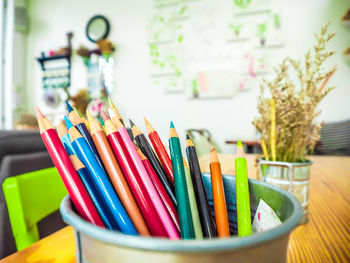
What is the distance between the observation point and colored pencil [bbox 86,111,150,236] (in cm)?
18

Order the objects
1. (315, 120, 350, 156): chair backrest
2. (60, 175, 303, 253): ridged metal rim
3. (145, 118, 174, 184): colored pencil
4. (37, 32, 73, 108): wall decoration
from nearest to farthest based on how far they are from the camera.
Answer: (60, 175, 303, 253): ridged metal rim
(145, 118, 174, 184): colored pencil
(315, 120, 350, 156): chair backrest
(37, 32, 73, 108): wall decoration

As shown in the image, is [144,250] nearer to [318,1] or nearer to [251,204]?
[251,204]

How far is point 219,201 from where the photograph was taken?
0.20m

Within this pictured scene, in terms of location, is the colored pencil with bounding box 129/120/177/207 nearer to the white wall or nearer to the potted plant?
the potted plant

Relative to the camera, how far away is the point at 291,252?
319mm

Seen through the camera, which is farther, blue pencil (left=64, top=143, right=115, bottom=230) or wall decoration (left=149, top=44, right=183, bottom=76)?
wall decoration (left=149, top=44, right=183, bottom=76)

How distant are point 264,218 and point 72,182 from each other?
0.15 metres

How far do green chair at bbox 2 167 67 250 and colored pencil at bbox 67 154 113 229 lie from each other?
268mm

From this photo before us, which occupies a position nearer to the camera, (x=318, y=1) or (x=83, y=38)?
(x=318, y=1)

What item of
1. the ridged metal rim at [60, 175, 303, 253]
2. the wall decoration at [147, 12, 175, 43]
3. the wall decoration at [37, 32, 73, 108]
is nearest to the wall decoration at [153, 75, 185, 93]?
the wall decoration at [147, 12, 175, 43]

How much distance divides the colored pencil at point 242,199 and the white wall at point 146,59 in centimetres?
190

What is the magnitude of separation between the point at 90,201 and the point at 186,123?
7.58 feet

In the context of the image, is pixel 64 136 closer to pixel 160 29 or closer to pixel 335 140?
pixel 335 140

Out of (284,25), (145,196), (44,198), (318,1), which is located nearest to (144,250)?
(145,196)
